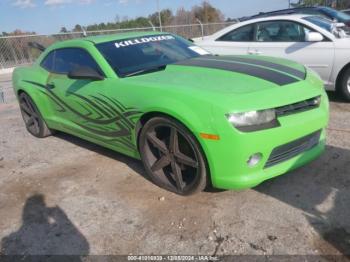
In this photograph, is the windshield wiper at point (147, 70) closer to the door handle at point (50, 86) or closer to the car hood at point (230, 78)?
the car hood at point (230, 78)

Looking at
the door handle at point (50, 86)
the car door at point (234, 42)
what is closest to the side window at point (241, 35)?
the car door at point (234, 42)

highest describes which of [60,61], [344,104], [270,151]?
[60,61]

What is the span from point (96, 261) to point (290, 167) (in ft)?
5.84

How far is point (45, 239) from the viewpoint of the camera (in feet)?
10.4

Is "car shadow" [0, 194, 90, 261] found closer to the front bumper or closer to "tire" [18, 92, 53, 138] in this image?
the front bumper

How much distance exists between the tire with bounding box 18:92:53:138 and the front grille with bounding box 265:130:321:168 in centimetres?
375

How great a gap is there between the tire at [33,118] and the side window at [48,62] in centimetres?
62

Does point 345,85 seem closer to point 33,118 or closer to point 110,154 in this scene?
point 110,154

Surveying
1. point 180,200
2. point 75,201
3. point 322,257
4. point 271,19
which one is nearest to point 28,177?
point 75,201

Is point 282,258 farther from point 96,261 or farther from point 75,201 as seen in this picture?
point 75,201

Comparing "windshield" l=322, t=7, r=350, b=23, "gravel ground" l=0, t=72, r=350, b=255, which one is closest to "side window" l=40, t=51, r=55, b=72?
"gravel ground" l=0, t=72, r=350, b=255

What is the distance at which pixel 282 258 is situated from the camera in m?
2.59

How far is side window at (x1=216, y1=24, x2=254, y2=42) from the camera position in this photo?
22.2 ft

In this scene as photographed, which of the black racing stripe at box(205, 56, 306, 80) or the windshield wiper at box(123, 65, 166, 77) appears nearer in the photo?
the black racing stripe at box(205, 56, 306, 80)
